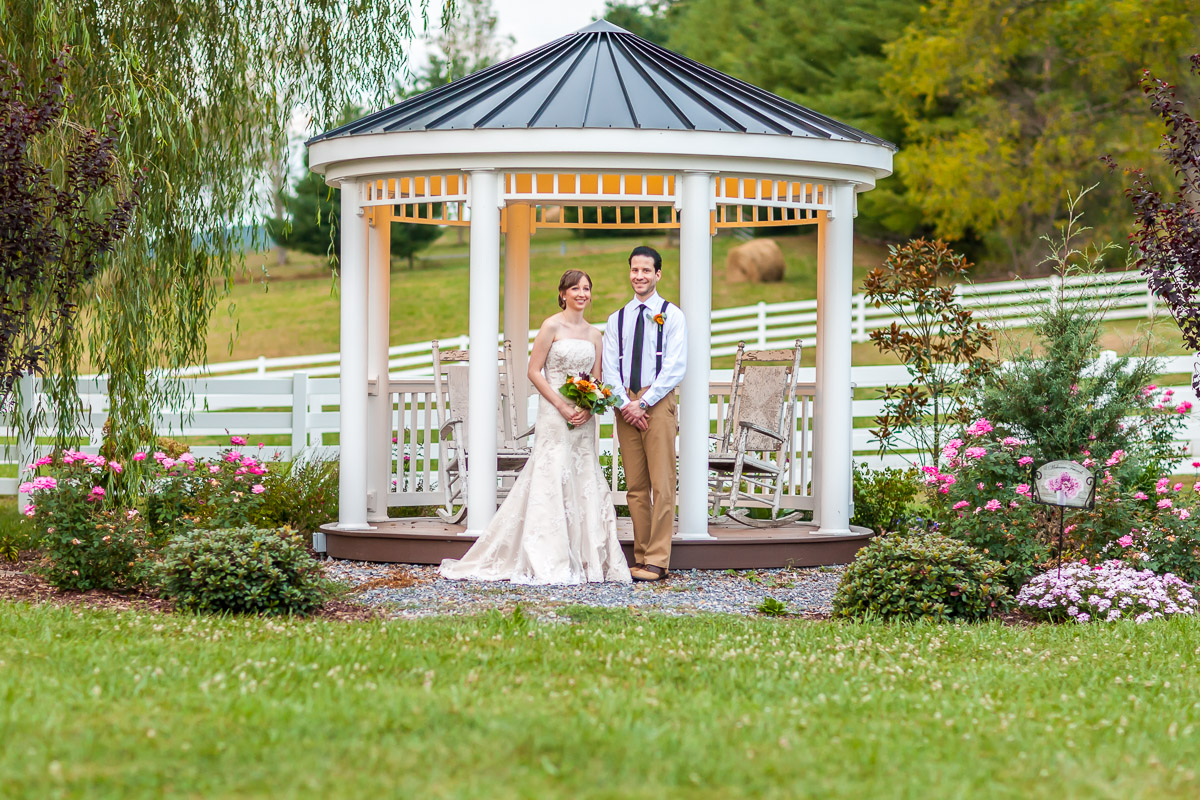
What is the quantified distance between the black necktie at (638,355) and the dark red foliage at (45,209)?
3017mm

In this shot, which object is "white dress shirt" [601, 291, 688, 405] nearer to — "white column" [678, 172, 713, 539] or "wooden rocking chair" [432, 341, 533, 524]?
"white column" [678, 172, 713, 539]

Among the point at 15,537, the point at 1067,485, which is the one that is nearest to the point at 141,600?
the point at 15,537

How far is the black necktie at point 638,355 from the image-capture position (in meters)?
8.17

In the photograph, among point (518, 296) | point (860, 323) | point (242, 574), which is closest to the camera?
point (242, 574)

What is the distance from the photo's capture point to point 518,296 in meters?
11.0

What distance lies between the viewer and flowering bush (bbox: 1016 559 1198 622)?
23.4 ft

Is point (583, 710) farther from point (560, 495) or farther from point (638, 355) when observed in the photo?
point (638, 355)

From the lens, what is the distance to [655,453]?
8.21m

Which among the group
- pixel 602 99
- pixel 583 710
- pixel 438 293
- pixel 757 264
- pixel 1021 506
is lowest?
pixel 583 710

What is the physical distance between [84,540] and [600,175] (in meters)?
3.73

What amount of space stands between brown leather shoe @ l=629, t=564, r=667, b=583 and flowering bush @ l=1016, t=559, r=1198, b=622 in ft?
6.87

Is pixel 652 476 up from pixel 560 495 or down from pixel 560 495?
up

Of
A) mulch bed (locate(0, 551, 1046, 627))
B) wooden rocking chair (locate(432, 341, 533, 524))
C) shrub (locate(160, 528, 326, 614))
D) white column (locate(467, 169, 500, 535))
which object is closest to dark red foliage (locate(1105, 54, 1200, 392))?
mulch bed (locate(0, 551, 1046, 627))

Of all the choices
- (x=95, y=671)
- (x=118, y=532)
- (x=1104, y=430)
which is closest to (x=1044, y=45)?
(x=1104, y=430)
